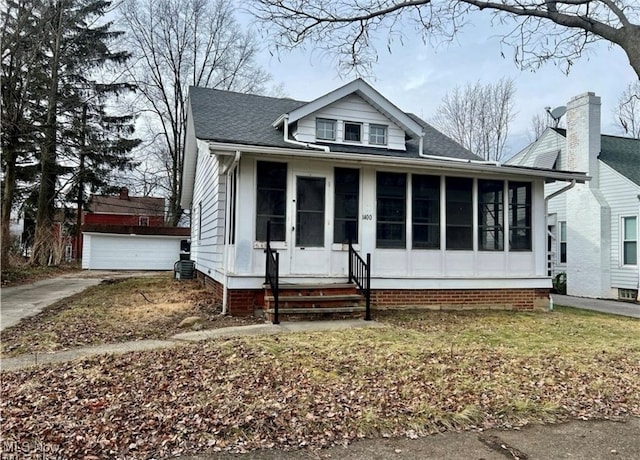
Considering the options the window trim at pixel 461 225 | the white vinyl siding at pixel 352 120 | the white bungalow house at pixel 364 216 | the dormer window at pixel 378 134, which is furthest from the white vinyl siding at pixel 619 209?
the dormer window at pixel 378 134

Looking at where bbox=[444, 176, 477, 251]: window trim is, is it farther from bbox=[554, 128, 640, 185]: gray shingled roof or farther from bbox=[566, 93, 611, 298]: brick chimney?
bbox=[554, 128, 640, 185]: gray shingled roof

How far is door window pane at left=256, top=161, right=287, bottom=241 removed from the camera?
8.20 meters

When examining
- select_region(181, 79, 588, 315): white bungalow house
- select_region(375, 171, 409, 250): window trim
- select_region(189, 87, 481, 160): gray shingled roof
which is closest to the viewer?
select_region(181, 79, 588, 315): white bungalow house

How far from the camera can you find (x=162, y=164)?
28.6 m

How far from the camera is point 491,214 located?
377 inches

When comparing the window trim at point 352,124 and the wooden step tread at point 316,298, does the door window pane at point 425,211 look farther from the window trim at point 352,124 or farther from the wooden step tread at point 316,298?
the window trim at point 352,124

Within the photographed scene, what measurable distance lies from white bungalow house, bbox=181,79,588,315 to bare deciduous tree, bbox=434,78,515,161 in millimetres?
20546

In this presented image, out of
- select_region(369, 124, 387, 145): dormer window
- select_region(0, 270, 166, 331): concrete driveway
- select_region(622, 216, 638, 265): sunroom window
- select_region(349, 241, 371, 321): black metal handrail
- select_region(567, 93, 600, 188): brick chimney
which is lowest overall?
select_region(0, 270, 166, 331): concrete driveway

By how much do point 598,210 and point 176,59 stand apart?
79.5 feet

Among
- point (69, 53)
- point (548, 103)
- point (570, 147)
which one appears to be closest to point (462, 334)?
point (570, 147)

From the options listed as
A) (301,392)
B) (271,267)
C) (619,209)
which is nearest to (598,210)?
(619,209)

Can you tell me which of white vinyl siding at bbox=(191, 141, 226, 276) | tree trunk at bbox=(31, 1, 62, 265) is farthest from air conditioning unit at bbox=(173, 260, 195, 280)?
tree trunk at bbox=(31, 1, 62, 265)

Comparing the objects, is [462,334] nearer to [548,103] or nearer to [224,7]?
[548,103]

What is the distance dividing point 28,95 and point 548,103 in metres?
19.5
